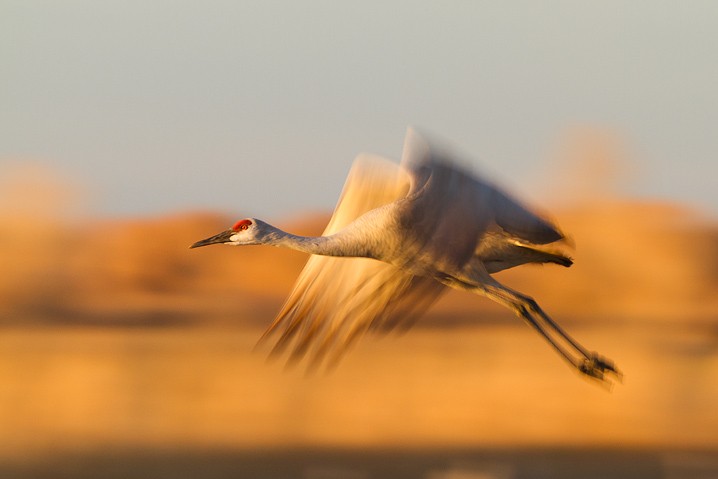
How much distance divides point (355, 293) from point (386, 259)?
109cm

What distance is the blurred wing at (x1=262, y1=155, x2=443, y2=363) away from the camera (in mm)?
17000

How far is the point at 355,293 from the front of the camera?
56.7 feet

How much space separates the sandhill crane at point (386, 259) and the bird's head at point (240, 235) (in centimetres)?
1

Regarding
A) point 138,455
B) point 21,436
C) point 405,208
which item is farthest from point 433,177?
point 21,436

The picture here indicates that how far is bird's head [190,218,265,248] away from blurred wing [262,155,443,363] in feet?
2.93

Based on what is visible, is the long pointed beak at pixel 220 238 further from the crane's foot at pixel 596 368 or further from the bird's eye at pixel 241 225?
the crane's foot at pixel 596 368

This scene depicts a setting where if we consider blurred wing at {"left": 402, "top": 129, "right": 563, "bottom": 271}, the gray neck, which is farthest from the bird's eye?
blurred wing at {"left": 402, "top": 129, "right": 563, "bottom": 271}

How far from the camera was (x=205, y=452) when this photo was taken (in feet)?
143

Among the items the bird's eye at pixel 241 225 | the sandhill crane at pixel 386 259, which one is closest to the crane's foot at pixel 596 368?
the sandhill crane at pixel 386 259

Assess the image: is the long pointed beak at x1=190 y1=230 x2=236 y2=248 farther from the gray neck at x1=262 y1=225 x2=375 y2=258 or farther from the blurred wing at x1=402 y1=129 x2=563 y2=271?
the blurred wing at x1=402 y1=129 x2=563 y2=271

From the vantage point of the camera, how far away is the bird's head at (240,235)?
673 inches

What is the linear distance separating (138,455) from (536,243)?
1095 inches

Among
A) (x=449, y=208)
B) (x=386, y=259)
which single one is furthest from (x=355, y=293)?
(x=449, y=208)

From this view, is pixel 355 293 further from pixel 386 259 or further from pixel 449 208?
pixel 449 208
